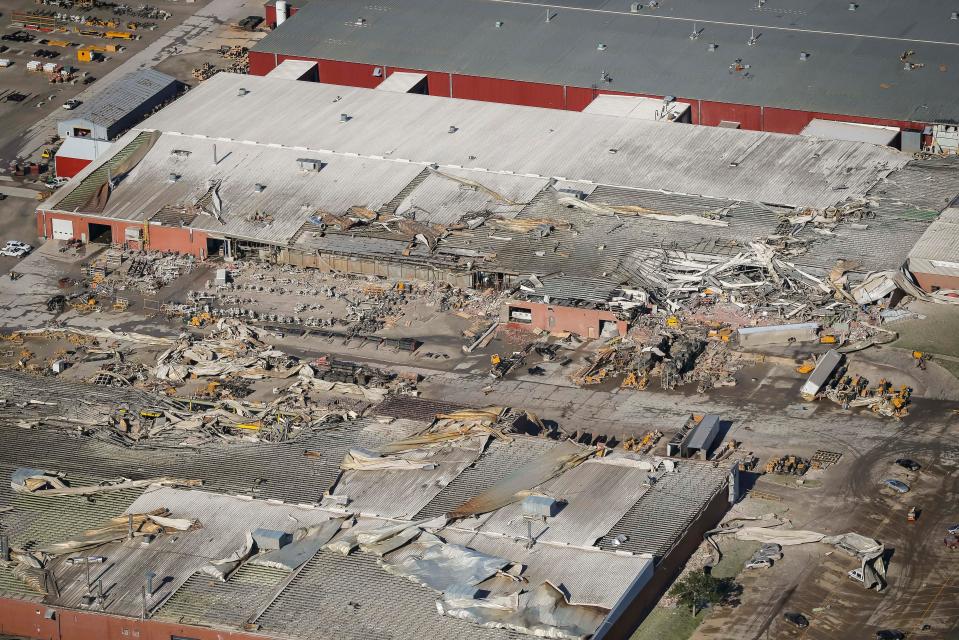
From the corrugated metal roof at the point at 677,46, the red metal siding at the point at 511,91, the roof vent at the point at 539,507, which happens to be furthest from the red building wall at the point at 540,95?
the roof vent at the point at 539,507

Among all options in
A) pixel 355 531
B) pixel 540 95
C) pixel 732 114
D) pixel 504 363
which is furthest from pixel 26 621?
pixel 732 114

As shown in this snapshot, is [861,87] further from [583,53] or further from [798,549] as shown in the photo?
[798,549]

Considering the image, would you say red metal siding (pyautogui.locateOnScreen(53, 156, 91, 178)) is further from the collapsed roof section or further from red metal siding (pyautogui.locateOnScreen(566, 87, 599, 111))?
red metal siding (pyautogui.locateOnScreen(566, 87, 599, 111))

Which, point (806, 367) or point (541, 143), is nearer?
point (806, 367)

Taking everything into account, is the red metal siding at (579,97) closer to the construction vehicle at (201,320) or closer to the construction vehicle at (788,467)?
the construction vehicle at (201,320)

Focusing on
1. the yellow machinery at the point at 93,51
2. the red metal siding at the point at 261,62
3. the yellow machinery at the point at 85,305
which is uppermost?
the red metal siding at the point at 261,62

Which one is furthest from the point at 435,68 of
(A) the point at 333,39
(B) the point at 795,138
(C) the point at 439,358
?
(C) the point at 439,358

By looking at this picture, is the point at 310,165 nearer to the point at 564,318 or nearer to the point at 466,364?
the point at 466,364
